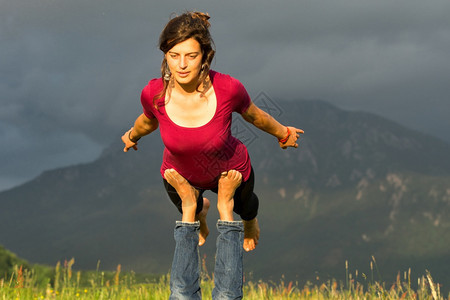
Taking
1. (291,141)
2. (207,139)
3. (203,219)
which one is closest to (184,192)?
(207,139)

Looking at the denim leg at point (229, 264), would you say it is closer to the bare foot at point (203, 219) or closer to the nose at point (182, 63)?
the bare foot at point (203, 219)

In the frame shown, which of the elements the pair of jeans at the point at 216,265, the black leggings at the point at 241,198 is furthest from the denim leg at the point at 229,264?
the black leggings at the point at 241,198

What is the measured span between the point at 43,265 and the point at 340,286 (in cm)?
927

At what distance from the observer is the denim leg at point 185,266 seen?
13.7ft

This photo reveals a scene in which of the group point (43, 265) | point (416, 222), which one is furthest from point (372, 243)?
point (43, 265)

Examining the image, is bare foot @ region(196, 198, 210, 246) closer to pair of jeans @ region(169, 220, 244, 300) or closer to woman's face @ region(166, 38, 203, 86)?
pair of jeans @ region(169, 220, 244, 300)

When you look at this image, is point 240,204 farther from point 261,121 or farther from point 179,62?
point 179,62

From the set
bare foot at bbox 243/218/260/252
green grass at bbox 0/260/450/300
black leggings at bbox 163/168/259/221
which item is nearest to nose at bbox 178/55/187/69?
black leggings at bbox 163/168/259/221

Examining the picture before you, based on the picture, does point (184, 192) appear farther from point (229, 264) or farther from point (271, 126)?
point (271, 126)

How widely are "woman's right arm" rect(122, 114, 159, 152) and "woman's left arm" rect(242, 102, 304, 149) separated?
872 mm

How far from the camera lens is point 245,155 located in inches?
178

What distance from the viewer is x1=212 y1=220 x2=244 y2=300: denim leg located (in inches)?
165

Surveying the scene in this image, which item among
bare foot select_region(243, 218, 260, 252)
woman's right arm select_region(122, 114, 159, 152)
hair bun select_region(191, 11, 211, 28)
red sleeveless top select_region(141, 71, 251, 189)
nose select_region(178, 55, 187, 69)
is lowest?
bare foot select_region(243, 218, 260, 252)

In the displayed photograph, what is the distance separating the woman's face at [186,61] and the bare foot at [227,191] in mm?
859
